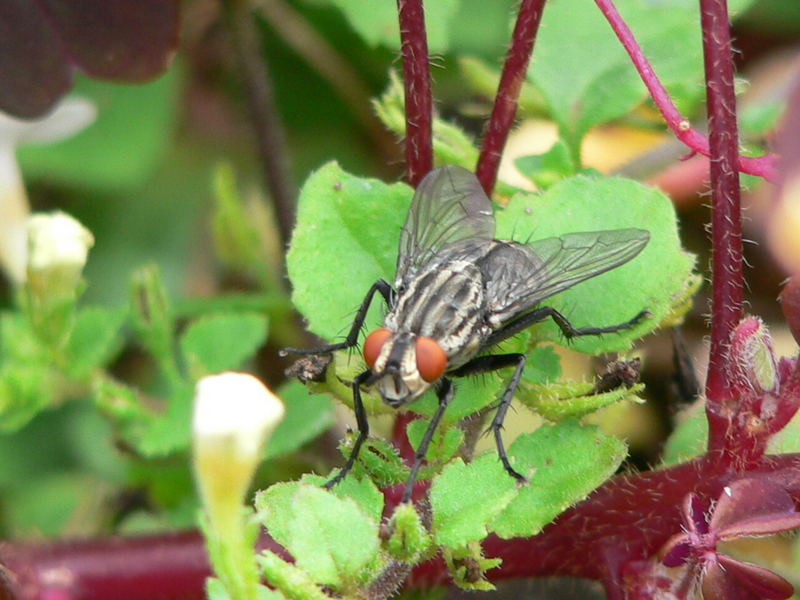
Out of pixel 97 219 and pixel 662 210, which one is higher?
pixel 97 219

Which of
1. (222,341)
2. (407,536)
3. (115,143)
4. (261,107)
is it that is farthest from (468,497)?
(115,143)

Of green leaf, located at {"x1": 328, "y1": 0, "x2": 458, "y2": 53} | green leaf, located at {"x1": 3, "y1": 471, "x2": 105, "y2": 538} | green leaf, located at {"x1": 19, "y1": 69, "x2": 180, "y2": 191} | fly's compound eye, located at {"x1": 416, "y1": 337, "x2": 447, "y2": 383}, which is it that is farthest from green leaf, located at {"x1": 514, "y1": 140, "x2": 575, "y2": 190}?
green leaf, located at {"x1": 19, "y1": 69, "x2": 180, "y2": 191}

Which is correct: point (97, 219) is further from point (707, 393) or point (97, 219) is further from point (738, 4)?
point (707, 393)

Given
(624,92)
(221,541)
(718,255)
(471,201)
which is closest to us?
(221,541)

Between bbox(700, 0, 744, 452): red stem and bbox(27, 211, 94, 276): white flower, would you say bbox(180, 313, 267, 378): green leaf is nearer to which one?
bbox(27, 211, 94, 276): white flower

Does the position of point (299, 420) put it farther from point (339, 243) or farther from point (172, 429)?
point (339, 243)

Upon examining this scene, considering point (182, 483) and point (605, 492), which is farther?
point (182, 483)

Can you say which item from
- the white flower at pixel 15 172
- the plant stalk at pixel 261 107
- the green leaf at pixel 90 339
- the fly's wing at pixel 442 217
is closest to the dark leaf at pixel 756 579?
the fly's wing at pixel 442 217

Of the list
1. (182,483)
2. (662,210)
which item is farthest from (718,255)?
(182,483)
